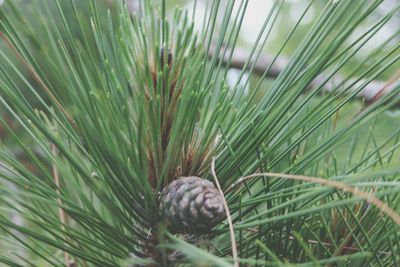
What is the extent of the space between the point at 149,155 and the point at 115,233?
8cm

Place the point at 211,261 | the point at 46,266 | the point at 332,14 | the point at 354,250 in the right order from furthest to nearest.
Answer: the point at 46,266 < the point at 354,250 < the point at 332,14 < the point at 211,261

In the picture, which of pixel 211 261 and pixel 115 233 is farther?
pixel 115 233

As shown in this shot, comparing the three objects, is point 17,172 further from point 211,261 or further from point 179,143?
point 211,261

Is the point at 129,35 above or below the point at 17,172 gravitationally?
above

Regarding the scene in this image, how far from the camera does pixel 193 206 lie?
0.50 metres

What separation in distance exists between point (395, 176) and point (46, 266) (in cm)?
71

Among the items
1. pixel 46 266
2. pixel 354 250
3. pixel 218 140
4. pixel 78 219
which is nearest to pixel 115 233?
pixel 78 219

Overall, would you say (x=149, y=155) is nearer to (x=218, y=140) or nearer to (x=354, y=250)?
(x=218, y=140)

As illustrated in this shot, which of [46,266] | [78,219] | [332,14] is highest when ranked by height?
[332,14]

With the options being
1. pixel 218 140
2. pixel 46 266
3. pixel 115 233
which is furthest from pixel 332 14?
pixel 46 266

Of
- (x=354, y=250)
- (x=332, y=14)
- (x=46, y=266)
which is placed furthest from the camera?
(x=46, y=266)

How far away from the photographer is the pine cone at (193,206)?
49 centimetres

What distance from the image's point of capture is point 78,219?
0.55 meters

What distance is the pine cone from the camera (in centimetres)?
49
